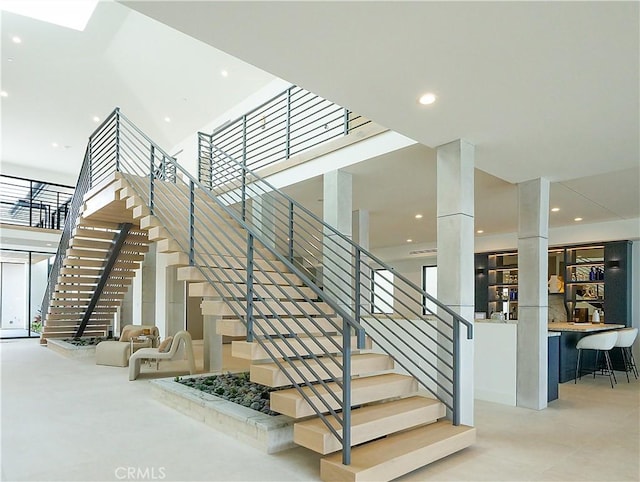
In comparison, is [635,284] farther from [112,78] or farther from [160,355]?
[112,78]

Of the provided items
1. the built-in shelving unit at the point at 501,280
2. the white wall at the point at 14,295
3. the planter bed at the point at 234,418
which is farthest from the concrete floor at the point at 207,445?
the white wall at the point at 14,295

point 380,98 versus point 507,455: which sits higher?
point 380,98

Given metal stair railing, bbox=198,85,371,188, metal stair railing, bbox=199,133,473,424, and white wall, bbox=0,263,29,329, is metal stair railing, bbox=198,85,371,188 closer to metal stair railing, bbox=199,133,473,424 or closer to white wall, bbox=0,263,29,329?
metal stair railing, bbox=199,133,473,424

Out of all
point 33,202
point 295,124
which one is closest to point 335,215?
point 295,124

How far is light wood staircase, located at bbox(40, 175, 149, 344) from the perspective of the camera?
796 centimetres

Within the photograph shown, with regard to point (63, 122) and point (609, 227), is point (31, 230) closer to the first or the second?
point (63, 122)

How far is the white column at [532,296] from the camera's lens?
554 centimetres

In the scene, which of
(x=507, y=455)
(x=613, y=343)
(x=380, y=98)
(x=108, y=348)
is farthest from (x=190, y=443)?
(x=613, y=343)

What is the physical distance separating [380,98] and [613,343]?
5969 mm

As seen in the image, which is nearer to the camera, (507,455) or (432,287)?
(507,455)

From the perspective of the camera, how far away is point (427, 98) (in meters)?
3.60

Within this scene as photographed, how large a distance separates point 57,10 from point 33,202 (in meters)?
8.37

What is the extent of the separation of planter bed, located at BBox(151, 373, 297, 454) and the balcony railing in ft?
38.6

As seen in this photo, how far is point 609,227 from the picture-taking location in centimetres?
931
